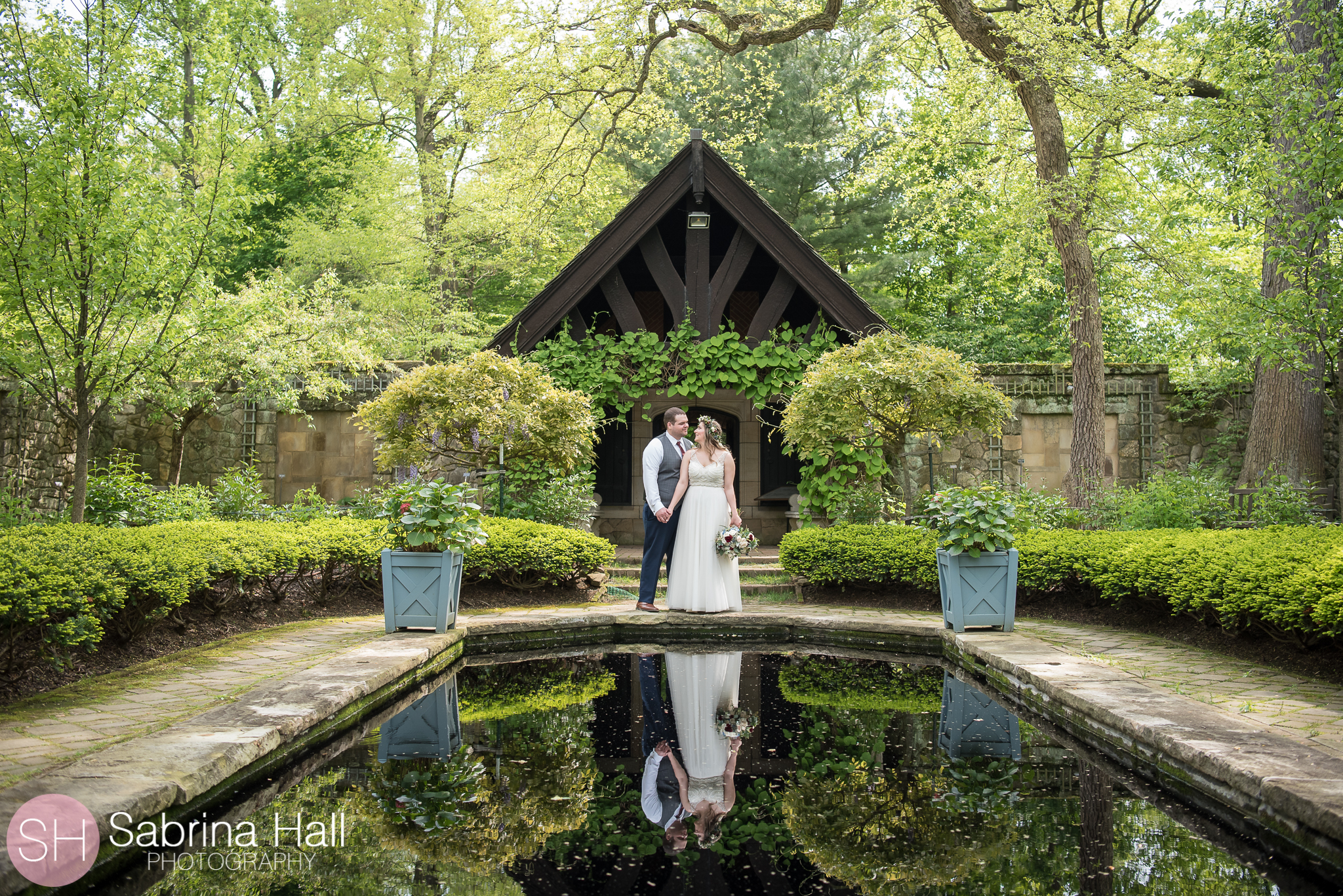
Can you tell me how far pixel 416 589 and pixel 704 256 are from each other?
247 inches

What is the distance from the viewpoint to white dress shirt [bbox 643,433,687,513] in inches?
322

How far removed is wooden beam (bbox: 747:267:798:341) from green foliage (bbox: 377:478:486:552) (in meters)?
5.49

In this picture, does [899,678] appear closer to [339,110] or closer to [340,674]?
[340,674]

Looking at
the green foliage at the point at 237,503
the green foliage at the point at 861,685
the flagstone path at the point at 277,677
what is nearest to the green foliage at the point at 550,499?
the flagstone path at the point at 277,677

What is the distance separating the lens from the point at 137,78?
6.66 metres

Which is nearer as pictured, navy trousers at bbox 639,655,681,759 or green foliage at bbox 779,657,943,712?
navy trousers at bbox 639,655,681,759

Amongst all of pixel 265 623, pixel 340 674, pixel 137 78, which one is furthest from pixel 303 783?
pixel 137 78

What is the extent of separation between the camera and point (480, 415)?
9.28m

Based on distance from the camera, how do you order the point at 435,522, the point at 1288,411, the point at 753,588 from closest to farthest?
the point at 435,522 → the point at 753,588 → the point at 1288,411

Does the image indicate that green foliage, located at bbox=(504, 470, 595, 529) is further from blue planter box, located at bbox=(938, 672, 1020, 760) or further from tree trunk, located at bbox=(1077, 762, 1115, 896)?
tree trunk, located at bbox=(1077, 762, 1115, 896)

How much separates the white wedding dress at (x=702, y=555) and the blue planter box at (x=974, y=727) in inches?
105

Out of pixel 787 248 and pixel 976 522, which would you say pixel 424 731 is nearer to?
pixel 976 522

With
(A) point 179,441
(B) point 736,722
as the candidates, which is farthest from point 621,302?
(B) point 736,722

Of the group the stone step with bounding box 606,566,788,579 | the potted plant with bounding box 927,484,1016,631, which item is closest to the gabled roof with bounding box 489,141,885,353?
the stone step with bounding box 606,566,788,579
